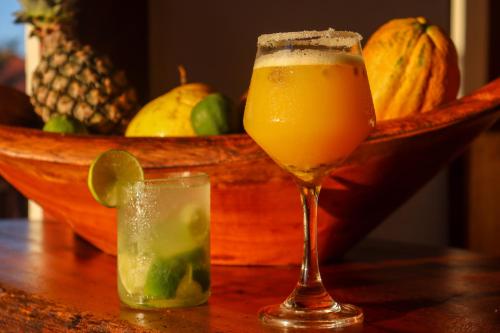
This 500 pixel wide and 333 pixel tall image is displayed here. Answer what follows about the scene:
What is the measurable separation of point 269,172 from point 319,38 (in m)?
0.24

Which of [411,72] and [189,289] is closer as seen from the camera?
[189,289]

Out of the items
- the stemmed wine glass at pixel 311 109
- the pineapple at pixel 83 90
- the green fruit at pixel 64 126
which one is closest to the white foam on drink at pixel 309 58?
the stemmed wine glass at pixel 311 109

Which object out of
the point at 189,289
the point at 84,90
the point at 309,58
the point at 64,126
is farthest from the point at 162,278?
the point at 84,90

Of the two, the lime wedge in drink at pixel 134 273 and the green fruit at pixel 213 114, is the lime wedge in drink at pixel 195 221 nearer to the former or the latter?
the lime wedge in drink at pixel 134 273

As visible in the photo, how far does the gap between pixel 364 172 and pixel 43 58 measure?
0.76 m

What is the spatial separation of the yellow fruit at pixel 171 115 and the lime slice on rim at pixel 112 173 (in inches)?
8.8

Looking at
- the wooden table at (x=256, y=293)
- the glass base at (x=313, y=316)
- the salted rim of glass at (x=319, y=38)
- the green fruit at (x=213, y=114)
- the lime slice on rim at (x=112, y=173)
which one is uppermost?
the salted rim of glass at (x=319, y=38)

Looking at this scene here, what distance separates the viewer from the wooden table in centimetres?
72

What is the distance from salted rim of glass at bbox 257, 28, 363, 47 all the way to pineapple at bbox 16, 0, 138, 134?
2.04ft

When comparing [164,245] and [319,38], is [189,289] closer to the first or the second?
[164,245]

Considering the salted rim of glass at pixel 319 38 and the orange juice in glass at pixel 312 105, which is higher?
the salted rim of glass at pixel 319 38

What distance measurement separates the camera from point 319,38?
2.42 ft

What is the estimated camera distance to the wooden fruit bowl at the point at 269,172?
0.90 m

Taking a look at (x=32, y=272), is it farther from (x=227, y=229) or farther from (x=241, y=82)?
(x=241, y=82)
